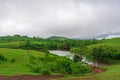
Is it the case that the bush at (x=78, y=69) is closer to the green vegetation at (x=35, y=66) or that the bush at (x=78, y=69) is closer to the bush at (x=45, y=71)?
the green vegetation at (x=35, y=66)

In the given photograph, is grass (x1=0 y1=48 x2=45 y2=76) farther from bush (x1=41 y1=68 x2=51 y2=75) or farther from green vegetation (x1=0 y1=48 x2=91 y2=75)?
bush (x1=41 y1=68 x2=51 y2=75)

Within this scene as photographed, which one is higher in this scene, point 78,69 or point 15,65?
point 15,65

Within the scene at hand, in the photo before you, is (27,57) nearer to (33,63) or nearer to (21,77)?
(33,63)

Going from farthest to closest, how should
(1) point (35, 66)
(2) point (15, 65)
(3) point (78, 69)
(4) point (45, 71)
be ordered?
1. (2) point (15, 65)
2. (1) point (35, 66)
3. (3) point (78, 69)
4. (4) point (45, 71)

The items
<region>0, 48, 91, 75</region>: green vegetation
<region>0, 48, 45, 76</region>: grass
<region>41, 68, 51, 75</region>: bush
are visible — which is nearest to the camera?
<region>0, 48, 45, 76</region>: grass

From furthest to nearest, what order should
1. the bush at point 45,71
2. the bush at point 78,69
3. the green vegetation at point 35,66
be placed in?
1. the bush at point 78,69
2. the green vegetation at point 35,66
3. the bush at point 45,71

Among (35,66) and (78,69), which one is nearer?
(78,69)

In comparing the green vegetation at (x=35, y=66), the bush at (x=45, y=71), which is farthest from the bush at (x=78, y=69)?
the bush at (x=45, y=71)

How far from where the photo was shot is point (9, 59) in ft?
308

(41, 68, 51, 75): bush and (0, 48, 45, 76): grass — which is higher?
(0, 48, 45, 76): grass

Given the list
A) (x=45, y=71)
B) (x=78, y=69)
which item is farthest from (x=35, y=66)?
(x=78, y=69)

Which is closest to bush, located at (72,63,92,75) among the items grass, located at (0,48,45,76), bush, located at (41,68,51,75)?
bush, located at (41,68,51,75)

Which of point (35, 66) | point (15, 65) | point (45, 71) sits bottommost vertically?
point (45, 71)

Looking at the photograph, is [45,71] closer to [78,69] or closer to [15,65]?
[78,69]
